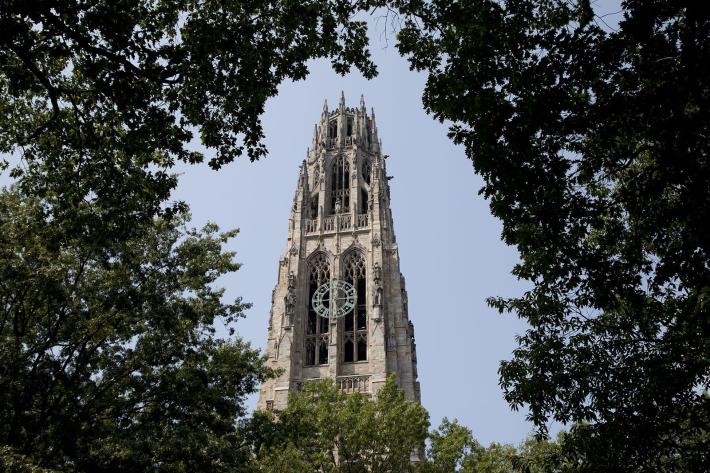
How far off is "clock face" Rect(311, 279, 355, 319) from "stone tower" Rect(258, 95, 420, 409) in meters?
0.32

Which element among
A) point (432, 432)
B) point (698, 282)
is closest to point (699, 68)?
point (698, 282)

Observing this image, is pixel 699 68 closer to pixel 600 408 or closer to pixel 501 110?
pixel 501 110

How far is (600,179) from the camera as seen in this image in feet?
30.3

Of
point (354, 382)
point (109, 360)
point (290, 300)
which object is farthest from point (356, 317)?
point (109, 360)

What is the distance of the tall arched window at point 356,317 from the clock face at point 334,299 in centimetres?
51

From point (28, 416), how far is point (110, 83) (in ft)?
24.1

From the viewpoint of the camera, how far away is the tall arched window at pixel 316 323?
37.2m

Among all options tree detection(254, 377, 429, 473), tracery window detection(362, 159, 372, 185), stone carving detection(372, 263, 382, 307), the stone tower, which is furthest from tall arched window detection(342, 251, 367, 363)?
tree detection(254, 377, 429, 473)

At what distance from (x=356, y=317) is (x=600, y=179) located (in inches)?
1169

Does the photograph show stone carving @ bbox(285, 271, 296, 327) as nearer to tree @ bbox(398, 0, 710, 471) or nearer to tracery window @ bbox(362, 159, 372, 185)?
tracery window @ bbox(362, 159, 372, 185)

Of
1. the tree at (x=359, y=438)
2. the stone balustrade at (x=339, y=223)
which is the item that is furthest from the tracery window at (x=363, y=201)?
the tree at (x=359, y=438)

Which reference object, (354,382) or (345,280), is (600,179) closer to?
(354,382)

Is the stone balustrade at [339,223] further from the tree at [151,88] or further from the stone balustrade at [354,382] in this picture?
the tree at [151,88]

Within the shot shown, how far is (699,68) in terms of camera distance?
7.26 m
